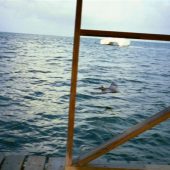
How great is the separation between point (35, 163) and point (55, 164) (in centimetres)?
22

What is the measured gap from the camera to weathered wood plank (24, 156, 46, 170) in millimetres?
3387

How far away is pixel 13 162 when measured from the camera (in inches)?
137

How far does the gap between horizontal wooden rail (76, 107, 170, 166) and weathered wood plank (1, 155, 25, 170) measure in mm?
1324

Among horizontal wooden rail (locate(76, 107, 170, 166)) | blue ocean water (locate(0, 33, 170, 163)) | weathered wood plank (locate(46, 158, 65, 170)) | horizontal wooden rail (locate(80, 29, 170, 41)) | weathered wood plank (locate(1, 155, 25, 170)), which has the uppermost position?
horizontal wooden rail (locate(80, 29, 170, 41))

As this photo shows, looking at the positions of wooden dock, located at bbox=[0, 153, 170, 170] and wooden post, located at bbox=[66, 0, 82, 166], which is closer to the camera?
wooden post, located at bbox=[66, 0, 82, 166]

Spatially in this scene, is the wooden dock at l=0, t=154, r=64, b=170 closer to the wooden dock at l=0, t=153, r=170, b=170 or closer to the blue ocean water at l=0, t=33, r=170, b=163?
the wooden dock at l=0, t=153, r=170, b=170

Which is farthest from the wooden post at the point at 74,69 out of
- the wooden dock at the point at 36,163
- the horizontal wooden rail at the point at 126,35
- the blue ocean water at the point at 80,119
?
the blue ocean water at the point at 80,119

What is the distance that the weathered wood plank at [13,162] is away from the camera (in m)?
3.37

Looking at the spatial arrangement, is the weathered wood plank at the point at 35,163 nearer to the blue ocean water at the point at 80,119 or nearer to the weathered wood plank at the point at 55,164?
the weathered wood plank at the point at 55,164

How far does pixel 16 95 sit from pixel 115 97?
5423 mm

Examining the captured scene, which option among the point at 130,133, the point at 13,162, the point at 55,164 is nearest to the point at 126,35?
the point at 130,133

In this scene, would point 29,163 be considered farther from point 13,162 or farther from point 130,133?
point 130,133

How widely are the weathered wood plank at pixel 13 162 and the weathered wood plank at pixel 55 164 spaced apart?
0.31 meters

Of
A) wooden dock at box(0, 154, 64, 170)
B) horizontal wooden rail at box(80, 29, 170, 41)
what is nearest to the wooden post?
horizontal wooden rail at box(80, 29, 170, 41)
